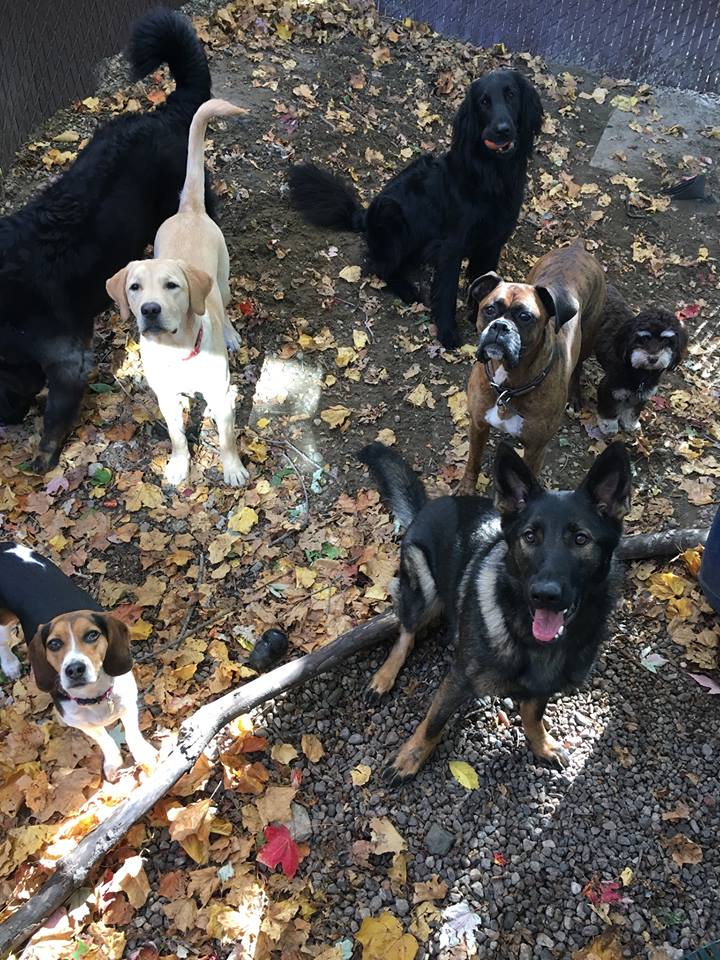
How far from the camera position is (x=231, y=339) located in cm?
505

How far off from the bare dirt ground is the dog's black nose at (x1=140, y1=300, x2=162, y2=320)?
1.13m

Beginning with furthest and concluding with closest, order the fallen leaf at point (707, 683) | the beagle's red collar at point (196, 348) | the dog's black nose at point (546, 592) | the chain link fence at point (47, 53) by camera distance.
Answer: the chain link fence at point (47, 53) → the beagle's red collar at point (196, 348) → the fallen leaf at point (707, 683) → the dog's black nose at point (546, 592)

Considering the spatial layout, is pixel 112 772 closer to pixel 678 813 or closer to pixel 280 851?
pixel 280 851

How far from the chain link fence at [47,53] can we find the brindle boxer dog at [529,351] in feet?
14.8

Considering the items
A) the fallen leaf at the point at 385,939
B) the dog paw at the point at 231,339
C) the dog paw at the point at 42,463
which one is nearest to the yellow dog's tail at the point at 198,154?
the dog paw at the point at 231,339

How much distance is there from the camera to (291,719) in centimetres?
332

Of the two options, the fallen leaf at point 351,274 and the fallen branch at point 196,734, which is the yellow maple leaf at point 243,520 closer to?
the fallen branch at point 196,734

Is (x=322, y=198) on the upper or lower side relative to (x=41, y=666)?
upper

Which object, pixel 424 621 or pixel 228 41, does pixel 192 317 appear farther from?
pixel 228 41

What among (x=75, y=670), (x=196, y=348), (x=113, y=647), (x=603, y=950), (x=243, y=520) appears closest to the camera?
(x=603, y=950)

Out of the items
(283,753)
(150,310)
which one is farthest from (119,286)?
(283,753)

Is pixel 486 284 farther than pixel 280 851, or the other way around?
pixel 486 284

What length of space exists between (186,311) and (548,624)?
2516 mm

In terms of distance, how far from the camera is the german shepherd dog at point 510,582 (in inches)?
96.1
